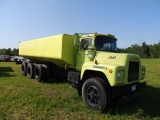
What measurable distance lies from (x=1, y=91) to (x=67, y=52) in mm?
3648

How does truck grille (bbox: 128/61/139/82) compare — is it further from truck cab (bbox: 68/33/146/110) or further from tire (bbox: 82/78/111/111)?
tire (bbox: 82/78/111/111)

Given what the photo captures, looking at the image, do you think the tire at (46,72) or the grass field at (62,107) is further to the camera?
the tire at (46,72)

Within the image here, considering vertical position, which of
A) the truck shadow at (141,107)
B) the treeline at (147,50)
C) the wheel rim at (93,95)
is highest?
Result: the treeline at (147,50)

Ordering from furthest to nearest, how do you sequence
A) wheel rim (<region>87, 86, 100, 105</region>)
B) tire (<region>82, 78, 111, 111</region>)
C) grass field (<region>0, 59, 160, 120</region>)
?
wheel rim (<region>87, 86, 100, 105</region>), tire (<region>82, 78, 111, 111</region>), grass field (<region>0, 59, 160, 120</region>)

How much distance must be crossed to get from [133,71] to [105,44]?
180 centimetres

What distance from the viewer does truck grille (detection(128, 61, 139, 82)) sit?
6.33 m

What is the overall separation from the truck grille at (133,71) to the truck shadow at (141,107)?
3.43 ft

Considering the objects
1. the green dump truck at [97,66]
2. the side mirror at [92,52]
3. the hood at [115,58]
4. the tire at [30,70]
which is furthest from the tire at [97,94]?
the tire at [30,70]

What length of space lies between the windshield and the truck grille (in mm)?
1454

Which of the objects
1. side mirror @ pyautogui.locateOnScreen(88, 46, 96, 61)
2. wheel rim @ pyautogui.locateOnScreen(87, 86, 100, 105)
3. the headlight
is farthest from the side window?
the headlight

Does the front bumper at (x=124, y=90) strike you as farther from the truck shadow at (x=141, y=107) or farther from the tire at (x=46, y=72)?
the tire at (x=46, y=72)

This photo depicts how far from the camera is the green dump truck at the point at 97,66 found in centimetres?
602

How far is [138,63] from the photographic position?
682 centimetres

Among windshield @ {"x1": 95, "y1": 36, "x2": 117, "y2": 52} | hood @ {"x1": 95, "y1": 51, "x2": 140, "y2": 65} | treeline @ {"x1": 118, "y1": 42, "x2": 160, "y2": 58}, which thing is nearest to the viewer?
hood @ {"x1": 95, "y1": 51, "x2": 140, "y2": 65}
